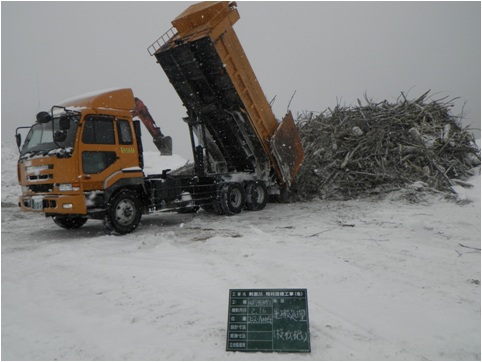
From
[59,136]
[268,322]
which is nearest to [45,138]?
A: [59,136]

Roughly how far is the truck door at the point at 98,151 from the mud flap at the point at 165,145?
2101 millimetres

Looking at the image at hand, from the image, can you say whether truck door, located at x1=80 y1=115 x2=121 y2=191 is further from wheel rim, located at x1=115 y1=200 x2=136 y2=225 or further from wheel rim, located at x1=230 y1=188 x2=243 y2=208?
wheel rim, located at x1=230 y1=188 x2=243 y2=208

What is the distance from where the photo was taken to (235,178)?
34.1 feet

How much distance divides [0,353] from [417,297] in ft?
13.0

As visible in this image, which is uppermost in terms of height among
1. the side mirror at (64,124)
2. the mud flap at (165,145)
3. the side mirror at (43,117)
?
the side mirror at (43,117)

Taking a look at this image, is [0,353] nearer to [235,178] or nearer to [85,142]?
[85,142]

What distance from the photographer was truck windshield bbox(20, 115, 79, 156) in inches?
277

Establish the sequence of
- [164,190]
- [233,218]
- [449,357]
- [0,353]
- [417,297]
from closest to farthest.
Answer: [449,357], [0,353], [417,297], [164,190], [233,218]

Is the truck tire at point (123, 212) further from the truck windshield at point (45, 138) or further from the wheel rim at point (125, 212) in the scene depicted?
the truck windshield at point (45, 138)

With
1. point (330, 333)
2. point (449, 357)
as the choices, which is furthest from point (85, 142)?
point (449, 357)

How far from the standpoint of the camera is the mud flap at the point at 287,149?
33.3 ft

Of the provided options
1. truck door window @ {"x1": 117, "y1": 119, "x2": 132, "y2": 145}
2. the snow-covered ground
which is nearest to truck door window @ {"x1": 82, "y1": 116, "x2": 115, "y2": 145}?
truck door window @ {"x1": 117, "y1": 119, "x2": 132, "y2": 145}

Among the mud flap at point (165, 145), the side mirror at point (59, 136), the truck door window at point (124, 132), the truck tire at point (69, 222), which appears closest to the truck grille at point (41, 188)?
the side mirror at point (59, 136)

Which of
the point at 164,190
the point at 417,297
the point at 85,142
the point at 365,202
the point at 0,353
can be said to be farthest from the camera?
the point at 365,202
